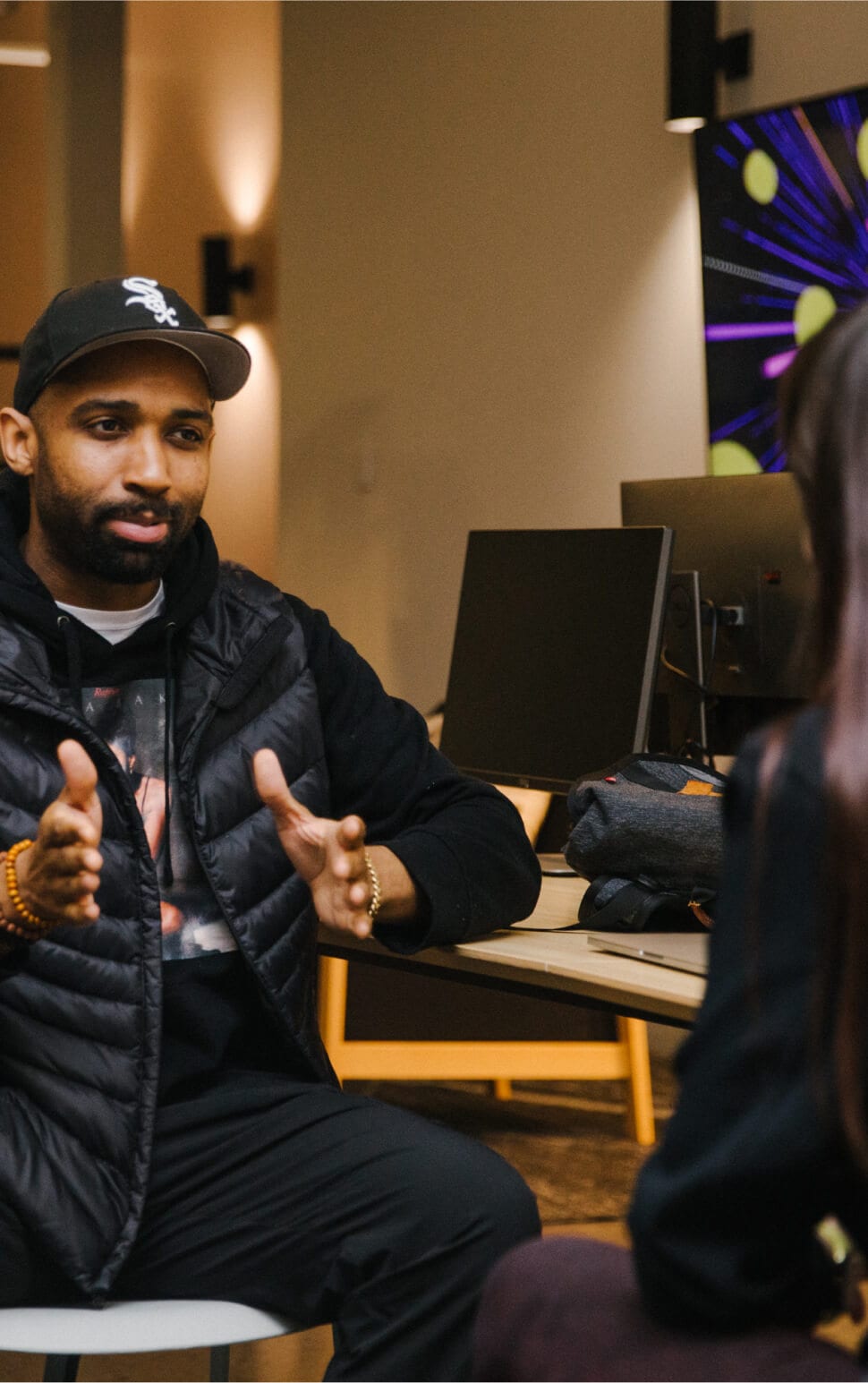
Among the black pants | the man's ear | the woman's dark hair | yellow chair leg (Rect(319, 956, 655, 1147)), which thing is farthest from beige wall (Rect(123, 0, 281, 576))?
the woman's dark hair

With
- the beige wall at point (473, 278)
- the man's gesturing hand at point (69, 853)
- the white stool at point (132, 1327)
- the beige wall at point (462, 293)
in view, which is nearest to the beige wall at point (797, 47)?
the beige wall at point (473, 278)

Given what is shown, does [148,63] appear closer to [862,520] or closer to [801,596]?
[801,596]

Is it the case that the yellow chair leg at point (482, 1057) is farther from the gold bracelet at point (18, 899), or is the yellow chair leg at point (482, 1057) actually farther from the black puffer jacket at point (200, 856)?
the gold bracelet at point (18, 899)

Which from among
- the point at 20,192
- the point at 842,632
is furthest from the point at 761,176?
the point at 20,192

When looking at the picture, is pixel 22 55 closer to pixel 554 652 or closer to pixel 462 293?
pixel 462 293

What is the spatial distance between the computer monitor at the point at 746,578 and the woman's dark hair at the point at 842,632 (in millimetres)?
1437

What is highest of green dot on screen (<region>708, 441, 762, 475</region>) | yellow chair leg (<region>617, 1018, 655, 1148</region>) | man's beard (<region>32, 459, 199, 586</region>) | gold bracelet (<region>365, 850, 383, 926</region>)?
green dot on screen (<region>708, 441, 762, 475</region>)

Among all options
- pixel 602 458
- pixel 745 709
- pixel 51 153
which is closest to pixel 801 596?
pixel 745 709

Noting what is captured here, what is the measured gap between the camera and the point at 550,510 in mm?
4523

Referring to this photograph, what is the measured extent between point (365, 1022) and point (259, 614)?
1609 mm

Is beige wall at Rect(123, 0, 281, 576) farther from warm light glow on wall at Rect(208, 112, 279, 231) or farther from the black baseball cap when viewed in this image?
the black baseball cap

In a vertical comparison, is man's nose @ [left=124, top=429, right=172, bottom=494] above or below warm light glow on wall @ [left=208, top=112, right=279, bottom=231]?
below

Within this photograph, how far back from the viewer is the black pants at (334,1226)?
141 centimetres

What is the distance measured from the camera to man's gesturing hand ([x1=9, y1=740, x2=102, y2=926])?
4.20 feet
